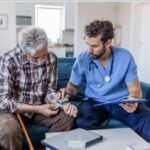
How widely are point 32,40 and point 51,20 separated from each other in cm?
556

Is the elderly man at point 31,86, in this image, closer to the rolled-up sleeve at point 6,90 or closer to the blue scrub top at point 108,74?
the rolled-up sleeve at point 6,90

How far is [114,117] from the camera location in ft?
6.07

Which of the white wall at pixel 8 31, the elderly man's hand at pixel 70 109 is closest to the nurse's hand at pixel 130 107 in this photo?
the elderly man's hand at pixel 70 109

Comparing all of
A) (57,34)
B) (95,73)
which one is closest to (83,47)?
(57,34)

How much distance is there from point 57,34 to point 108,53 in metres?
5.40

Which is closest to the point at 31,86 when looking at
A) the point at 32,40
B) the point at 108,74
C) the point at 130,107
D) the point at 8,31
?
the point at 32,40

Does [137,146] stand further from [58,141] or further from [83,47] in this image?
[83,47]

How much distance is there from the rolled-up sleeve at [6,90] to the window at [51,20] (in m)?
5.28

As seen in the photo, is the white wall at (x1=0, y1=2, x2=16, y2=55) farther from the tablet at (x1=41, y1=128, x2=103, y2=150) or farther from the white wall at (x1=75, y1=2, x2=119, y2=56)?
the tablet at (x1=41, y1=128, x2=103, y2=150)

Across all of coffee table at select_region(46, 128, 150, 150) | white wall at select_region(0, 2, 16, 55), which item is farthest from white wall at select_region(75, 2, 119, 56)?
coffee table at select_region(46, 128, 150, 150)

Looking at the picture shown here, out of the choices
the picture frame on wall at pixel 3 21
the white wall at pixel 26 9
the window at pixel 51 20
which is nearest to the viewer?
the picture frame on wall at pixel 3 21

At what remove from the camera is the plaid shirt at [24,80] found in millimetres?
1670

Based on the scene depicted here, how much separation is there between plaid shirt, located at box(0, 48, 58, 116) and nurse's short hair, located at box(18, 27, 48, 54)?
82 millimetres

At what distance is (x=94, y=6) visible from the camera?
506 centimetres
